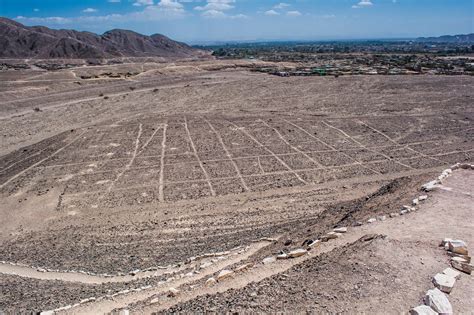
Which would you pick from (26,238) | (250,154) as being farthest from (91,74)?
(26,238)

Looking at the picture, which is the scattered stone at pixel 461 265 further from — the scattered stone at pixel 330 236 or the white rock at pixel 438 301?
the scattered stone at pixel 330 236

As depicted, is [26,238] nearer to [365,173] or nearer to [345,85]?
[365,173]

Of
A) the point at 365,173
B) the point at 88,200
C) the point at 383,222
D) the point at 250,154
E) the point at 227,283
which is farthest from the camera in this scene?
the point at 250,154

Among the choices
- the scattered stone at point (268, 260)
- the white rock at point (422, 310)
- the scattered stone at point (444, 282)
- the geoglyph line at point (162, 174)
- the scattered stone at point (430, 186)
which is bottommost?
the geoglyph line at point (162, 174)

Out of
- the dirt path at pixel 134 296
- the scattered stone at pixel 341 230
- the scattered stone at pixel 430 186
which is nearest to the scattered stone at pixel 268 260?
the dirt path at pixel 134 296

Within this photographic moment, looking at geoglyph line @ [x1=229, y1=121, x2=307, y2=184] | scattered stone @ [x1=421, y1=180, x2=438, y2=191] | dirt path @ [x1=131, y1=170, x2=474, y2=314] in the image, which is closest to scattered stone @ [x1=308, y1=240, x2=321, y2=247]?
dirt path @ [x1=131, y1=170, x2=474, y2=314]

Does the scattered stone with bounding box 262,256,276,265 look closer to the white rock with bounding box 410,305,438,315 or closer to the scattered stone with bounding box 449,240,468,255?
the white rock with bounding box 410,305,438,315
